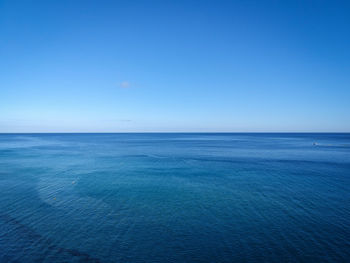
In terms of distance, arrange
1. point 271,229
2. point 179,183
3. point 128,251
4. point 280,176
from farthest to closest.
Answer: point 280,176 < point 179,183 < point 271,229 < point 128,251

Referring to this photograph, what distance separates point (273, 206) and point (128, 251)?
1674 centimetres

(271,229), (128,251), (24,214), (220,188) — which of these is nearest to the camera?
(128,251)

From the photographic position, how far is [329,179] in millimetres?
34719

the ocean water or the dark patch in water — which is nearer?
the dark patch in water

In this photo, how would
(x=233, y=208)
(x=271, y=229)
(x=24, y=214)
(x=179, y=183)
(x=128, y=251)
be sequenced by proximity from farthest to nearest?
(x=179, y=183) → (x=233, y=208) → (x=24, y=214) → (x=271, y=229) → (x=128, y=251)

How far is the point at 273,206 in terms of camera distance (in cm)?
2270

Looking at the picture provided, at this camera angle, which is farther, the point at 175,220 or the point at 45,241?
the point at 175,220

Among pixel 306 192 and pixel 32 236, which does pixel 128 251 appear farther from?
pixel 306 192

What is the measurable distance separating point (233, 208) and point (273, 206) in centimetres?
471

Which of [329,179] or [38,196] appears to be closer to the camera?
[38,196]

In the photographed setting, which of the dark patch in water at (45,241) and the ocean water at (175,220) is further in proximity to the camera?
the ocean water at (175,220)

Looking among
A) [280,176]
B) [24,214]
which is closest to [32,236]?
[24,214]

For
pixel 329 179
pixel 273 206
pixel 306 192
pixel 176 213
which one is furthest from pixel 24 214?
pixel 329 179

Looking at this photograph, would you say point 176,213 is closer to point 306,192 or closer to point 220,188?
point 220,188
